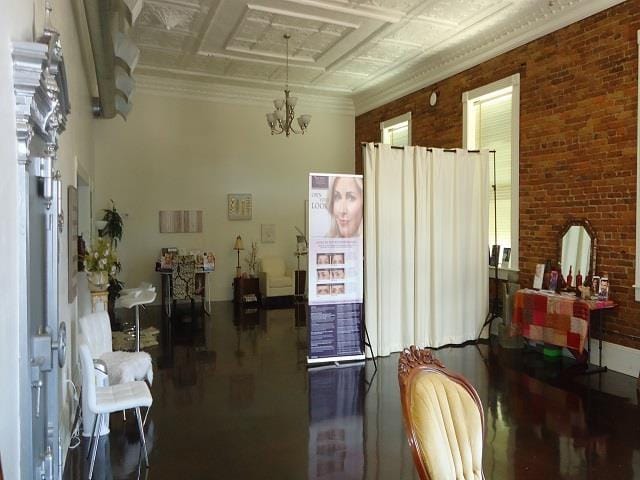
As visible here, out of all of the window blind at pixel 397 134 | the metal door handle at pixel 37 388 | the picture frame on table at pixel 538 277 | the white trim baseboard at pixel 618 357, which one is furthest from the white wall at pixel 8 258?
the window blind at pixel 397 134

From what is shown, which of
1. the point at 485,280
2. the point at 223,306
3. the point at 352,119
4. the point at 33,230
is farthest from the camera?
the point at 352,119

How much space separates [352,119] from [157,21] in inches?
221

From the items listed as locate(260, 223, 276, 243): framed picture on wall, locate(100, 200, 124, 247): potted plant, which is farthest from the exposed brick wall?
locate(100, 200, 124, 247): potted plant

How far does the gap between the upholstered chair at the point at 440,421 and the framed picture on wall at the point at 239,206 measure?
8.68 m

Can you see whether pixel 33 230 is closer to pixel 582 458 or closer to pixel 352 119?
pixel 582 458

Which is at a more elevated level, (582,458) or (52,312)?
(52,312)

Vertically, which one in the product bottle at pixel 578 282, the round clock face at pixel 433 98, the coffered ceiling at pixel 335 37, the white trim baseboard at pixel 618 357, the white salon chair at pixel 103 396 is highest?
the coffered ceiling at pixel 335 37

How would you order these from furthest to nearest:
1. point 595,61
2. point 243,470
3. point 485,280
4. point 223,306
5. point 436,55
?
point 223,306
point 436,55
point 485,280
point 595,61
point 243,470

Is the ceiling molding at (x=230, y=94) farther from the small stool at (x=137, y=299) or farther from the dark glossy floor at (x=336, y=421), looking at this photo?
the dark glossy floor at (x=336, y=421)

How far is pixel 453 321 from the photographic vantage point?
6703mm

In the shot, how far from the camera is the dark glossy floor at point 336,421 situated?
3.42 m

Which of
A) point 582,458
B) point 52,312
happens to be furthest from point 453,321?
point 52,312

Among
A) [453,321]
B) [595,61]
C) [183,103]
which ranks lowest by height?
[453,321]

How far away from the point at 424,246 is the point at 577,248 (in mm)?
1792
